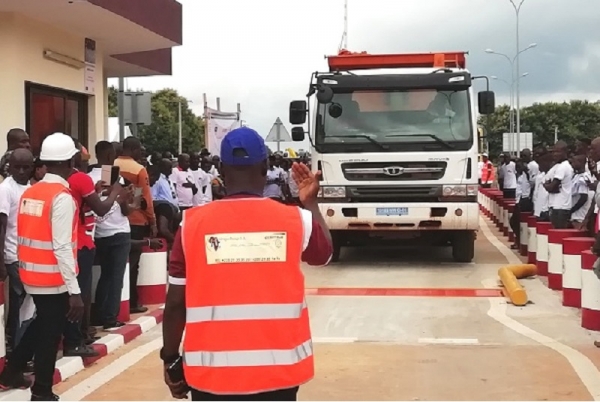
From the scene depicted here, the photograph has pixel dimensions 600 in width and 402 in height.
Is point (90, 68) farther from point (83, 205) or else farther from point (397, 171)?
point (83, 205)

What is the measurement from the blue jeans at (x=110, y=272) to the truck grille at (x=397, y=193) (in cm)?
534

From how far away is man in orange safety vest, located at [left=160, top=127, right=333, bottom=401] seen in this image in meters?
3.00

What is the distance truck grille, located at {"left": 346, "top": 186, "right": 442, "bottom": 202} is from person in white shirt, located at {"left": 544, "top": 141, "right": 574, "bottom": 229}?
167 cm

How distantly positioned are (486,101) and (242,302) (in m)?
11.4

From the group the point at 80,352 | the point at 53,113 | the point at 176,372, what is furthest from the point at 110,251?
the point at 53,113

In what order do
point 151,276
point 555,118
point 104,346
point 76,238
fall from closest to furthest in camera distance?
point 76,238 → point 104,346 → point 151,276 → point 555,118

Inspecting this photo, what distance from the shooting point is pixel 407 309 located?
32.0 ft

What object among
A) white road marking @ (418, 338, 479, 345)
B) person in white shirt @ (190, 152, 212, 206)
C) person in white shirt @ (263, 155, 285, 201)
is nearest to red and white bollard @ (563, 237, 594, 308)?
white road marking @ (418, 338, 479, 345)

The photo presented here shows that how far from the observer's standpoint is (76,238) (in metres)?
5.91

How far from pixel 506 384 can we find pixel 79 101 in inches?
372

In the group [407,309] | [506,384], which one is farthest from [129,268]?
[506,384]

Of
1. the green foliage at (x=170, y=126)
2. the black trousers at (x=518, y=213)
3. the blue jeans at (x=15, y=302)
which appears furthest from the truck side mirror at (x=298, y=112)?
the green foliage at (x=170, y=126)

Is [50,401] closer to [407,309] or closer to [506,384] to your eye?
[506,384]

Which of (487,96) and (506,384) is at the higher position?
(487,96)
